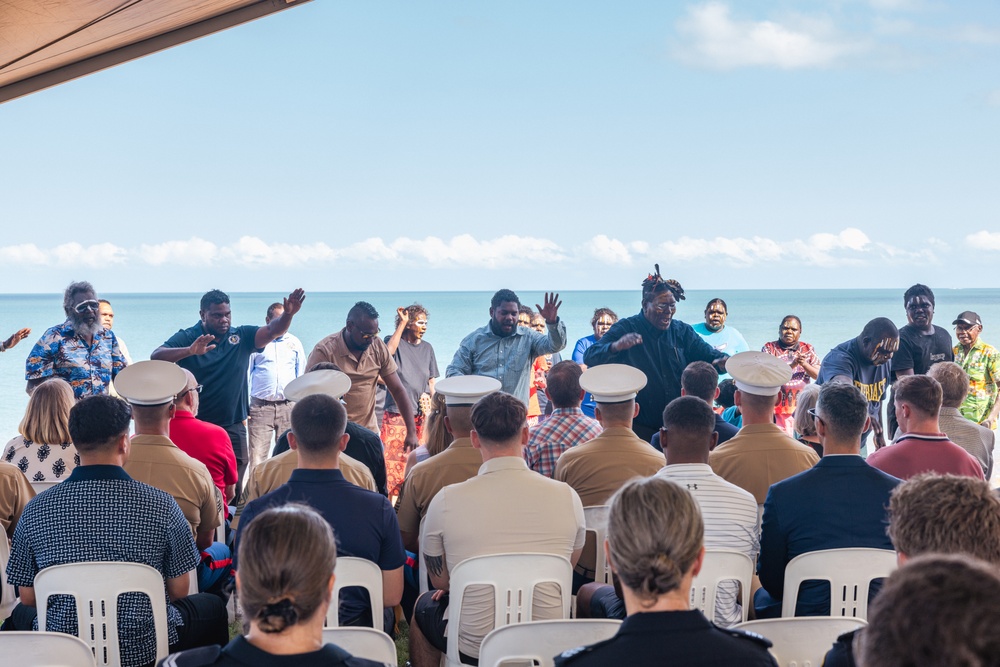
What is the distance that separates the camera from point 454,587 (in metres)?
2.95

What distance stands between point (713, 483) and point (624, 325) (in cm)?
288

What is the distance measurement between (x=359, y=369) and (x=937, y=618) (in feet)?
18.4

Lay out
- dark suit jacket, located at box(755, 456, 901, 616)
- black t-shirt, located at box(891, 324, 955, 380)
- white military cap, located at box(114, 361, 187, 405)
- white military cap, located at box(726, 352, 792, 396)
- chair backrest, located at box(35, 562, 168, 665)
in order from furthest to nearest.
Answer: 1. black t-shirt, located at box(891, 324, 955, 380)
2. white military cap, located at box(726, 352, 792, 396)
3. white military cap, located at box(114, 361, 187, 405)
4. dark suit jacket, located at box(755, 456, 901, 616)
5. chair backrest, located at box(35, 562, 168, 665)

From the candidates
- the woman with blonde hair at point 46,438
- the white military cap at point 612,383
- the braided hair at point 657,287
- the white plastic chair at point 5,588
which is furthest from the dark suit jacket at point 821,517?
the woman with blonde hair at point 46,438

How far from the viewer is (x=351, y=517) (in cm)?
311

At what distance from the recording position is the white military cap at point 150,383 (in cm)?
400

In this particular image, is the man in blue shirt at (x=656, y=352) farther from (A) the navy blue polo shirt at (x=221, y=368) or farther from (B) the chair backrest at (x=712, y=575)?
(B) the chair backrest at (x=712, y=575)

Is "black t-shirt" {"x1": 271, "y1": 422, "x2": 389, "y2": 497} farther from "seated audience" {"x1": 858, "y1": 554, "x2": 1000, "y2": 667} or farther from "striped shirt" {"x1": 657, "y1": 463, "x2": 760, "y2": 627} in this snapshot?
"seated audience" {"x1": 858, "y1": 554, "x2": 1000, "y2": 667}

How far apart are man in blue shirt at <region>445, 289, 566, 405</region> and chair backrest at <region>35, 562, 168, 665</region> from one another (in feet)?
13.3

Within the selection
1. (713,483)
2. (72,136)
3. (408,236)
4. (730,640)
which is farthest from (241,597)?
(408,236)

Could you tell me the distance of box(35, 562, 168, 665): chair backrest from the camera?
2.71 m

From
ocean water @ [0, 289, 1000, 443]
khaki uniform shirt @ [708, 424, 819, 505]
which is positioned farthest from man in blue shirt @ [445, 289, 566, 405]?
ocean water @ [0, 289, 1000, 443]

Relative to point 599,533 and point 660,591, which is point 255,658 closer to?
point 660,591

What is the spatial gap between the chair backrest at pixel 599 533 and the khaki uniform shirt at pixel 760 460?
591mm
